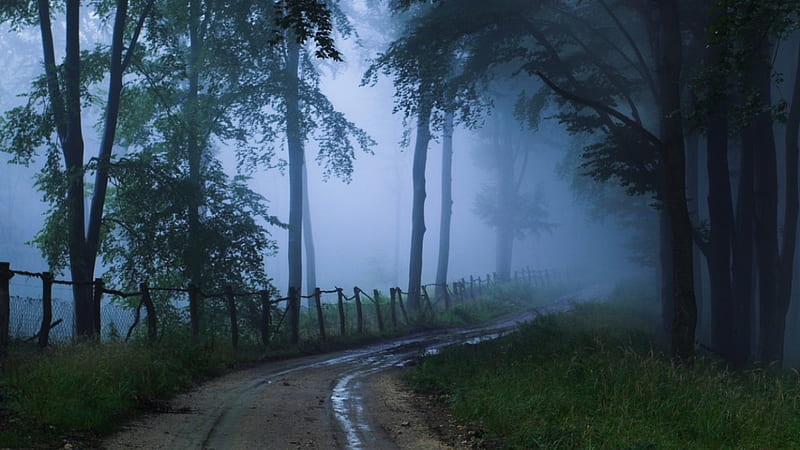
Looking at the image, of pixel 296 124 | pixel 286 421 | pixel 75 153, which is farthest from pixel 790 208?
pixel 75 153

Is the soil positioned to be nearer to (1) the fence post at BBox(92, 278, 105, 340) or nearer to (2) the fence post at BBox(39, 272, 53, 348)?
(2) the fence post at BBox(39, 272, 53, 348)

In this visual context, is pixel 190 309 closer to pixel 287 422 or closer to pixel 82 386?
pixel 82 386

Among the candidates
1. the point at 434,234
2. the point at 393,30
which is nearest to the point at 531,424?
the point at 393,30

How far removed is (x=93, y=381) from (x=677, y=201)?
36.1 ft

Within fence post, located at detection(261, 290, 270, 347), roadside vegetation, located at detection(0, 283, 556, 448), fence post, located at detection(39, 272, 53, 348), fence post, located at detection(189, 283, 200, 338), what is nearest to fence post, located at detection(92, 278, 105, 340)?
roadside vegetation, located at detection(0, 283, 556, 448)

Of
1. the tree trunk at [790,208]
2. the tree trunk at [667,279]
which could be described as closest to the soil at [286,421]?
the tree trunk at [667,279]

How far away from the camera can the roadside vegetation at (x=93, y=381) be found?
25.2 ft

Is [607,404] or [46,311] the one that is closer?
[607,404]

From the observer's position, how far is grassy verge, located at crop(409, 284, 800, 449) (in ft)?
25.7

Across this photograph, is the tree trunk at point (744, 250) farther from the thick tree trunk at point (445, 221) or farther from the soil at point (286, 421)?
the thick tree trunk at point (445, 221)

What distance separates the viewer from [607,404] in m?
9.04

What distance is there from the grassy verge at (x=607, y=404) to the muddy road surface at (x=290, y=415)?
0.91 meters

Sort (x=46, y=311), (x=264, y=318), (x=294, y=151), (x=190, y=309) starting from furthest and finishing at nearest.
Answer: (x=294, y=151), (x=264, y=318), (x=190, y=309), (x=46, y=311)

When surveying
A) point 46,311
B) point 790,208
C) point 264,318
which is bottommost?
point 264,318
